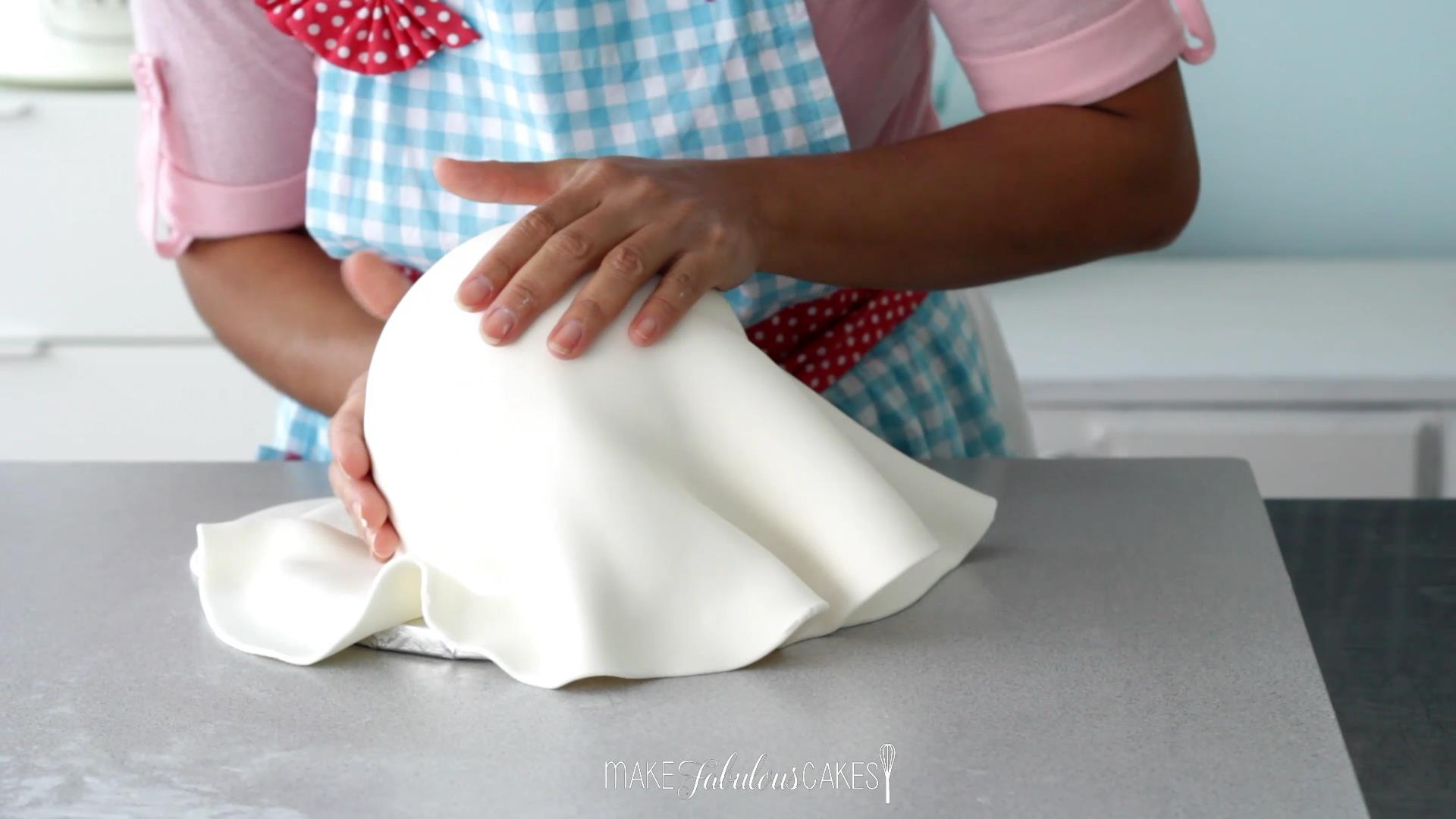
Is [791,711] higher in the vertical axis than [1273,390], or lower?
higher

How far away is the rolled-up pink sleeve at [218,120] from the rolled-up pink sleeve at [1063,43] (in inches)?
14.7

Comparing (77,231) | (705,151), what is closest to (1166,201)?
(705,151)

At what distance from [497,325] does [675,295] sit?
0.23 ft

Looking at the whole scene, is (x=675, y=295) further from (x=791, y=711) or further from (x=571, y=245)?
(x=791, y=711)

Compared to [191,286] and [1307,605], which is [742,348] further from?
[191,286]

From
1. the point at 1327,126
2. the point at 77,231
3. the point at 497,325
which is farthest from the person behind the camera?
the point at 1327,126

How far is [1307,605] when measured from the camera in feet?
2.28

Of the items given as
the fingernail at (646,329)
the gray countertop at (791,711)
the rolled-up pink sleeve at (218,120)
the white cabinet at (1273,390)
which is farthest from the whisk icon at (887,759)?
the white cabinet at (1273,390)

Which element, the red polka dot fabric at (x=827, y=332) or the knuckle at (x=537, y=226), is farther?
the red polka dot fabric at (x=827, y=332)

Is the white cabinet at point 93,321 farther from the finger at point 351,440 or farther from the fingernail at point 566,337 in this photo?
the fingernail at point 566,337

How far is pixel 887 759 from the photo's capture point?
1.55 feet

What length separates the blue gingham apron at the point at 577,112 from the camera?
737 millimetres

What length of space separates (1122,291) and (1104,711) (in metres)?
1.46

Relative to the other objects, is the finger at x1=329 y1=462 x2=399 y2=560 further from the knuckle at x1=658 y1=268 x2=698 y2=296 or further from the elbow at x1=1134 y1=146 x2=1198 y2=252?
the elbow at x1=1134 y1=146 x2=1198 y2=252
